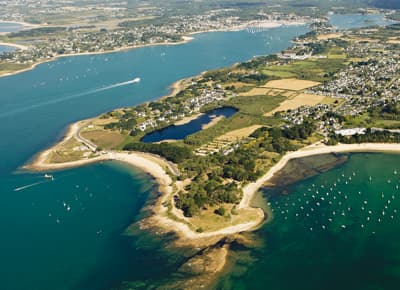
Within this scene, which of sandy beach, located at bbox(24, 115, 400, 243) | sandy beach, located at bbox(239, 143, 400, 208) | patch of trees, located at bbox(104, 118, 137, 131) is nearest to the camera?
sandy beach, located at bbox(24, 115, 400, 243)

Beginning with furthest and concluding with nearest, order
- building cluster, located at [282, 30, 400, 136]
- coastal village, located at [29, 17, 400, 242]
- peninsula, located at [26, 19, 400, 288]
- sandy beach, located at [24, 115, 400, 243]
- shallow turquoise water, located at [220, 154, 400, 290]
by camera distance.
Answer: building cluster, located at [282, 30, 400, 136] → coastal village, located at [29, 17, 400, 242] → peninsula, located at [26, 19, 400, 288] → sandy beach, located at [24, 115, 400, 243] → shallow turquoise water, located at [220, 154, 400, 290]

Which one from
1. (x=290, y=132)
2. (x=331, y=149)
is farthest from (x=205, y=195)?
(x=290, y=132)

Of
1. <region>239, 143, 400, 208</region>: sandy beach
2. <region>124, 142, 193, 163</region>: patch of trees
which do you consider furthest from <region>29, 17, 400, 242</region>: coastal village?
<region>239, 143, 400, 208</region>: sandy beach

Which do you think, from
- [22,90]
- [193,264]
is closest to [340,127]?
[193,264]

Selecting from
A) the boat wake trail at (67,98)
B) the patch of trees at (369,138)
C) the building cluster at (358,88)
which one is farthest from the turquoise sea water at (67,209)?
the building cluster at (358,88)

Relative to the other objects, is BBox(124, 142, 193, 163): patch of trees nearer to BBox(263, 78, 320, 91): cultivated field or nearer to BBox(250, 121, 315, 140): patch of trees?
BBox(250, 121, 315, 140): patch of trees

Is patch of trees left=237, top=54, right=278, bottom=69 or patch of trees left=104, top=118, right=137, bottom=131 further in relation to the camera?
patch of trees left=237, top=54, right=278, bottom=69

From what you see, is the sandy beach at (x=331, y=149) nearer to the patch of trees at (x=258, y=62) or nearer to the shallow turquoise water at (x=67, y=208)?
the shallow turquoise water at (x=67, y=208)

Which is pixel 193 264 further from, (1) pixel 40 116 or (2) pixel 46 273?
(1) pixel 40 116
